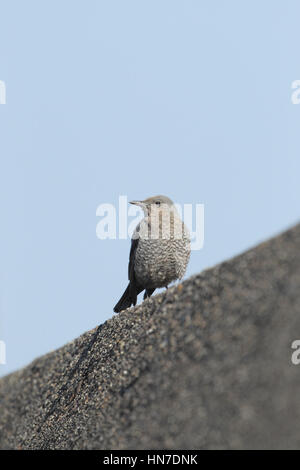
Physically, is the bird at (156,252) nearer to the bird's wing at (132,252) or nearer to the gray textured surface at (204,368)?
the bird's wing at (132,252)

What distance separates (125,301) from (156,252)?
70 cm

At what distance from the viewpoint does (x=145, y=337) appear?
4.75 meters

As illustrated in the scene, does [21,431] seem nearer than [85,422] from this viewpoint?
No

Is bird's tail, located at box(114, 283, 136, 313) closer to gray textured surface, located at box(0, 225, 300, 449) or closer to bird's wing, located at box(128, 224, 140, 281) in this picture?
bird's wing, located at box(128, 224, 140, 281)

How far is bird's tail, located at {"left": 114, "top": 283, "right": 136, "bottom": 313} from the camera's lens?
22.7 feet

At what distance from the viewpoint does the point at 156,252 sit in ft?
21.7

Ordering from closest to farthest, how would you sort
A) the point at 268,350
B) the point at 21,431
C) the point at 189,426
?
the point at 268,350 → the point at 189,426 → the point at 21,431

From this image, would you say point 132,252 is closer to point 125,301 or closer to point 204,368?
point 125,301

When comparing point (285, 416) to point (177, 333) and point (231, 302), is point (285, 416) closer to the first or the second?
point (231, 302)

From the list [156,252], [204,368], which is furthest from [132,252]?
[204,368]

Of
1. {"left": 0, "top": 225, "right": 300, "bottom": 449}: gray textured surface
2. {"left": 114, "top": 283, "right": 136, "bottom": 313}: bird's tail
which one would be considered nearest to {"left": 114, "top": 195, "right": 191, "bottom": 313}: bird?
{"left": 114, "top": 283, "right": 136, "bottom": 313}: bird's tail

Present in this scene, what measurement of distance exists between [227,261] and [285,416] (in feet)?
4.31

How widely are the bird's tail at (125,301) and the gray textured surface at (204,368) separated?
1.19 meters

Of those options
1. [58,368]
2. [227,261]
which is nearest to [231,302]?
[227,261]
